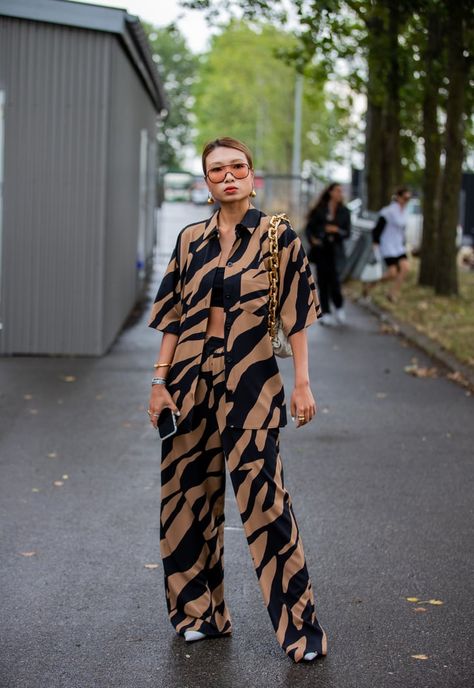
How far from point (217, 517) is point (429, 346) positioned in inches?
390

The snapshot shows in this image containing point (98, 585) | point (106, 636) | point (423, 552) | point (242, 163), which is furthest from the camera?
point (423, 552)

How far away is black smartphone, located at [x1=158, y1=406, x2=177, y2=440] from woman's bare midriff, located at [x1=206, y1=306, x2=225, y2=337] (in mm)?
307

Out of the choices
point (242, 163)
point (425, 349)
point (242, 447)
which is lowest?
point (425, 349)

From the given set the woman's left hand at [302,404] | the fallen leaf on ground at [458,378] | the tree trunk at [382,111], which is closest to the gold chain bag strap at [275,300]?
the woman's left hand at [302,404]

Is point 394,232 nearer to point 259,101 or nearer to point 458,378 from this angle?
point 458,378

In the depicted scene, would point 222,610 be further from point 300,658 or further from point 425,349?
point 425,349

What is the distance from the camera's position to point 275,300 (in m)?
4.77

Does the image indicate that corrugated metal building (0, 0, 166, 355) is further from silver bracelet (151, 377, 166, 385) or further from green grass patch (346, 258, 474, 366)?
silver bracelet (151, 377, 166, 385)

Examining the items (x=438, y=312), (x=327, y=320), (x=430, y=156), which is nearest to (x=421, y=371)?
(x=327, y=320)

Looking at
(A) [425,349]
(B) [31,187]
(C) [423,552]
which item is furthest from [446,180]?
(C) [423,552]

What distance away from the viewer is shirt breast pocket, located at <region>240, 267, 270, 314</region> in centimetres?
471

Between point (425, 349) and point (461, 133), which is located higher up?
point (461, 133)

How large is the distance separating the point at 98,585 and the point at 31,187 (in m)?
8.09

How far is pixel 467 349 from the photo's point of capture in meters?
13.9
